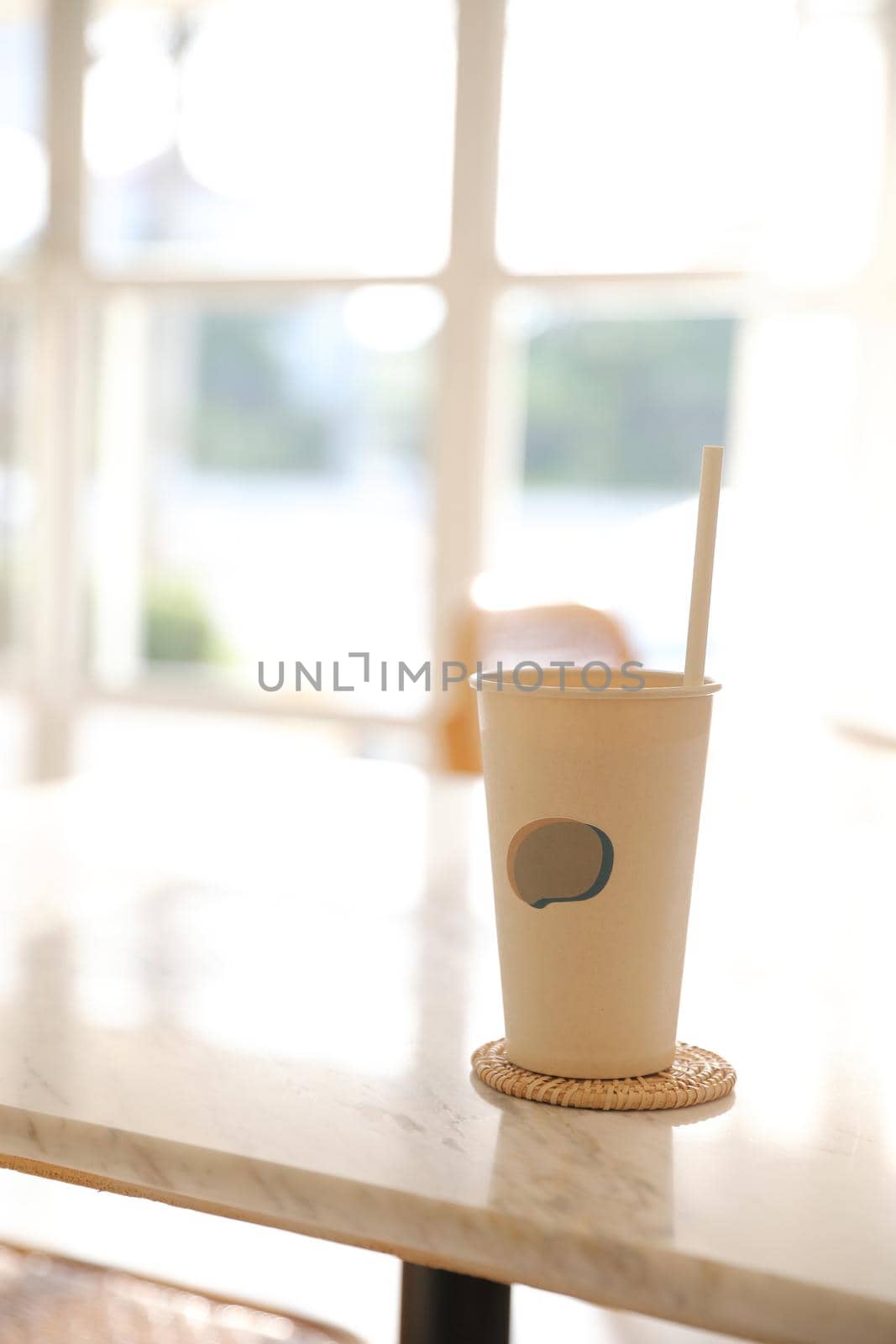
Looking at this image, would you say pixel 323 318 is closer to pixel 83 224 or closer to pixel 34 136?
pixel 83 224

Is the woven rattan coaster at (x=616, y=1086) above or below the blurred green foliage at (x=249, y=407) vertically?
below

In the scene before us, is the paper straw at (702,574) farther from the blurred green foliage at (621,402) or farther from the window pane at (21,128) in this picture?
the window pane at (21,128)

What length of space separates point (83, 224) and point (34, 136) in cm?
27

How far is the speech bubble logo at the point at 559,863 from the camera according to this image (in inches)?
21.2

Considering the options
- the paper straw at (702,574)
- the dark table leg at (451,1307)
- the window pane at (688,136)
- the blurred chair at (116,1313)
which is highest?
the window pane at (688,136)

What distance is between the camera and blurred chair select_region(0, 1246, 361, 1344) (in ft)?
3.92

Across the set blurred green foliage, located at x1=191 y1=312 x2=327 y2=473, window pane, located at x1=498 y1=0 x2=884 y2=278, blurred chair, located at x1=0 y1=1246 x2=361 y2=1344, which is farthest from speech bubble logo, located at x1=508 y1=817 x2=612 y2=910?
blurred green foliage, located at x1=191 y1=312 x2=327 y2=473

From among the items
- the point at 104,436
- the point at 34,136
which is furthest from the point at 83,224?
the point at 104,436

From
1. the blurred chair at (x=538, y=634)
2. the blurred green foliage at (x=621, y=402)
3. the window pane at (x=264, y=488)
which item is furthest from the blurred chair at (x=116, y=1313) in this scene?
the blurred green foliage at (x=621, y=402)

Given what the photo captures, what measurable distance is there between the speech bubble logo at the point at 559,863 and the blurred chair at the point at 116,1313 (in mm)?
749

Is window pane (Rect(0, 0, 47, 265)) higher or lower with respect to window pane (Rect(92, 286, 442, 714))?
higher

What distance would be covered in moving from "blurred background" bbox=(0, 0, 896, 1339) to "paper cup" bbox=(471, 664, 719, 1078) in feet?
6.68

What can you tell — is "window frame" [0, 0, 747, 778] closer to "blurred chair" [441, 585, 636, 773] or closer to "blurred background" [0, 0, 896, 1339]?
"blurred background" [0, 0, 896, 1339]

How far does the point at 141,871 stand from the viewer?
3.15 ft
